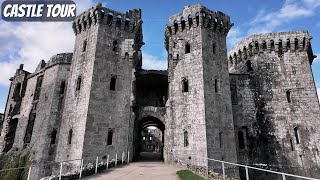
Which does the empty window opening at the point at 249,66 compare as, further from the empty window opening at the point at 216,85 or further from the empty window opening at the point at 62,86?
the empty window opening at the point at 62,86

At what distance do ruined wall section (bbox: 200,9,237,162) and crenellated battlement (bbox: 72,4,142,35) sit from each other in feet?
23.0

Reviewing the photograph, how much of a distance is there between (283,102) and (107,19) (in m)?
19.7

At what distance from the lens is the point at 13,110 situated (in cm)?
2820

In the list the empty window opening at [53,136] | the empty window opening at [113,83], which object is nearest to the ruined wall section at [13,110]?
the empty window opening at [53,136]

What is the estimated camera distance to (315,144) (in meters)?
21.8

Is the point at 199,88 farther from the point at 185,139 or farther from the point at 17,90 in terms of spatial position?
the point at 17,90

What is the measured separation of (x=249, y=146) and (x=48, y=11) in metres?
21.9

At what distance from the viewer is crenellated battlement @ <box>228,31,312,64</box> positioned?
24953mm

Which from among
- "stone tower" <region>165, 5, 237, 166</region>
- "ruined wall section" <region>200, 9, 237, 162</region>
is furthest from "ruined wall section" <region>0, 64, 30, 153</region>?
"ruined wall section" <region>200, 9, 237, 162</region>

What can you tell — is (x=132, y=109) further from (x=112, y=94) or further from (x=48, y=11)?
(x=48, y=11)

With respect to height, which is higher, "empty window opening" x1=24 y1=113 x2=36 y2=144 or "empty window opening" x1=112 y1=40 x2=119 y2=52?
"empty window opening" x1=112 y1=40 x2=119 y2=52

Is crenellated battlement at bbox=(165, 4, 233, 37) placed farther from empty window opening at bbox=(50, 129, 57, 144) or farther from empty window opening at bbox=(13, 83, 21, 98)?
empty window opening at bbox=(13, 83, 21, 98)

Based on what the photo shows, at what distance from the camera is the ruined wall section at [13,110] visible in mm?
27188

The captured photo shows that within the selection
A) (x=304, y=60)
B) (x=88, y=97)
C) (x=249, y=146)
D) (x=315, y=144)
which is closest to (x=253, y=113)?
(x=249, y=146)
